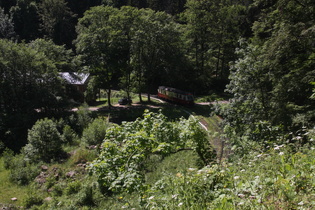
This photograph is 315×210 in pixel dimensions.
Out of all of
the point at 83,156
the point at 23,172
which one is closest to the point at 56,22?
the point at 83,156

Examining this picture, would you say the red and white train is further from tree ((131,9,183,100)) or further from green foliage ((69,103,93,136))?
green foliage ((69,103,93,136))

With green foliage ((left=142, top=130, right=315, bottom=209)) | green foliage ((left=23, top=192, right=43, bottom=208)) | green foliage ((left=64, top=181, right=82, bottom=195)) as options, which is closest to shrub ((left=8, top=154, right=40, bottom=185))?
green foliage ((left=23, top=192, right=43, bottom=208))

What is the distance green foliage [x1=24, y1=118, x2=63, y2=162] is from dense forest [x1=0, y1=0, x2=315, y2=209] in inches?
3.4

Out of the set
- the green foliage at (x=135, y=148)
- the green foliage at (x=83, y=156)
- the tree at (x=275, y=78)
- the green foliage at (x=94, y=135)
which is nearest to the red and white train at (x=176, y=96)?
the green foliage at (x=94, y=135)

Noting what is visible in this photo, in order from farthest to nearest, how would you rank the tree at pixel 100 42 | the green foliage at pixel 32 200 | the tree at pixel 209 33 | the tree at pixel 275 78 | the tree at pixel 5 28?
the tree at pixel 5 28 < the tree at pixel 209 33 < the tree at pixel 100 42 < the green foliage at pixel 32 200 < the tree at pixel 275 78

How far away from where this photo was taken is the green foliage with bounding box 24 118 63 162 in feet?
63.7

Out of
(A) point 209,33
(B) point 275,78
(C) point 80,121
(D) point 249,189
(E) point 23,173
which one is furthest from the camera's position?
(A) point 209,33

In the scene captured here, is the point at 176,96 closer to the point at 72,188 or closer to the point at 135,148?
the point at 72,188

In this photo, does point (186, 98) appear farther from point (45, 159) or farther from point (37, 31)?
point (37, 31)

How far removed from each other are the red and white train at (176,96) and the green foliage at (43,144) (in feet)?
59.1

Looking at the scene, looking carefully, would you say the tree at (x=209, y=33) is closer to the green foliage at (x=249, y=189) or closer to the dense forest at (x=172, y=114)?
the dense forest at (x=172, y=114)

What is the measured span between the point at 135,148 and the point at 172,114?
22.6 m

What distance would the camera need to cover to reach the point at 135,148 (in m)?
6.39

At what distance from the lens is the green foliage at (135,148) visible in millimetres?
5527
